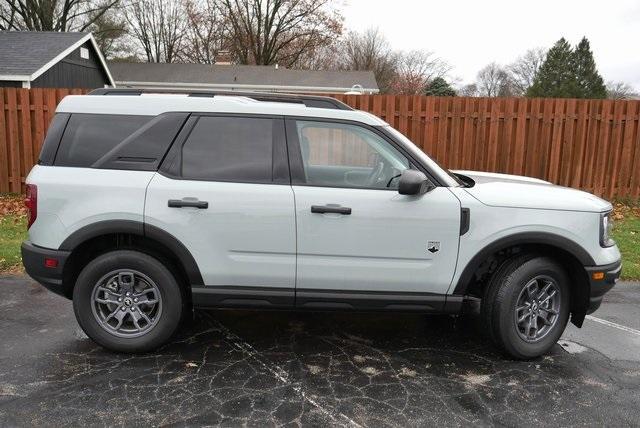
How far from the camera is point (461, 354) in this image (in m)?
4.21

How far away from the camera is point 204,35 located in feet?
139

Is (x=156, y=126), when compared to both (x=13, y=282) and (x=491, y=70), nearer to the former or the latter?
(x=13, y=282)

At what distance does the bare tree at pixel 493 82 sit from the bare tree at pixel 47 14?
164 ft

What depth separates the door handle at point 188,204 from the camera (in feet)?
12.4

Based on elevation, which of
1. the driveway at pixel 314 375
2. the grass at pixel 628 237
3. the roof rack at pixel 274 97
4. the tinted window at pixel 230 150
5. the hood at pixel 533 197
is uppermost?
the roof rack at pixel 274 97

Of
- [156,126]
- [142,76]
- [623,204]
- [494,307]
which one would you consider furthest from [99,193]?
[142,76]

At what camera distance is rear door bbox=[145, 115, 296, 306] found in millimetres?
3789

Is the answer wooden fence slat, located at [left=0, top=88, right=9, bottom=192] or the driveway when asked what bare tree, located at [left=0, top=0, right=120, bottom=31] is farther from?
the driveway

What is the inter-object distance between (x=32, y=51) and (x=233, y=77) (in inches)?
531

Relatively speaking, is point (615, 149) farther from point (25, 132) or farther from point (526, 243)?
point (25, 132)

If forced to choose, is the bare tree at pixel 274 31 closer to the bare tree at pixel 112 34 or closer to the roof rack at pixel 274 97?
the bare tree at pixel 112 34

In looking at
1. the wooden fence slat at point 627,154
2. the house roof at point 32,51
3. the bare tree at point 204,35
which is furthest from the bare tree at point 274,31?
the wooden fence slat at point 627,154

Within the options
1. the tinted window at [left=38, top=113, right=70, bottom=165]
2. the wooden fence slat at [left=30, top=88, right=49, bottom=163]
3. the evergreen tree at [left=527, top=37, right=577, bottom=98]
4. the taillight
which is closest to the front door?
the tinted window at [left=38, top=113, right=70, bottom=165]

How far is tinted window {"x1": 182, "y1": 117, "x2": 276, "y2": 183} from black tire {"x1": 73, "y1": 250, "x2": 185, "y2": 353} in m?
0.74
